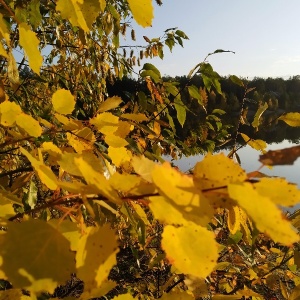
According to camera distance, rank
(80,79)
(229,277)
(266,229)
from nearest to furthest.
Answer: (266,229) → (229,277) → (80,79)

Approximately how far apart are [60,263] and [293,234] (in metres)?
0.19

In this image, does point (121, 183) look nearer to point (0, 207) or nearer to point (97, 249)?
point (97, 249)

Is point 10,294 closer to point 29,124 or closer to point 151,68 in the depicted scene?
point 29,124

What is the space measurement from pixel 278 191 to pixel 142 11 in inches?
15.5

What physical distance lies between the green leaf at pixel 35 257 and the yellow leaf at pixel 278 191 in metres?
0.18

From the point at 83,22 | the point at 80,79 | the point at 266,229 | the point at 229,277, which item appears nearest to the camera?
the point at 266,229

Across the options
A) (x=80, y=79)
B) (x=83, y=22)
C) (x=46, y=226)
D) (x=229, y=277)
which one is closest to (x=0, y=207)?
(x=46, y=226)

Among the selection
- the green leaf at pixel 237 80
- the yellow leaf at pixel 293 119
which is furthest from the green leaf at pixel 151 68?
the yellow leaf at pixel 293 119

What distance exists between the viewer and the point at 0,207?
49 cm

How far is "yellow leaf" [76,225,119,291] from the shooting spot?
12.9 inches

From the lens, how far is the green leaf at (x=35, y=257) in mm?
306

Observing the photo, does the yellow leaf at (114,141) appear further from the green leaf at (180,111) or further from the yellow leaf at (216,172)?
the green leaf at (180,111)

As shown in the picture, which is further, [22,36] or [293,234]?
[22,36]

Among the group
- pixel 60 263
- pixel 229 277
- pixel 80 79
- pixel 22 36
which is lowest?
pixel 229 277
